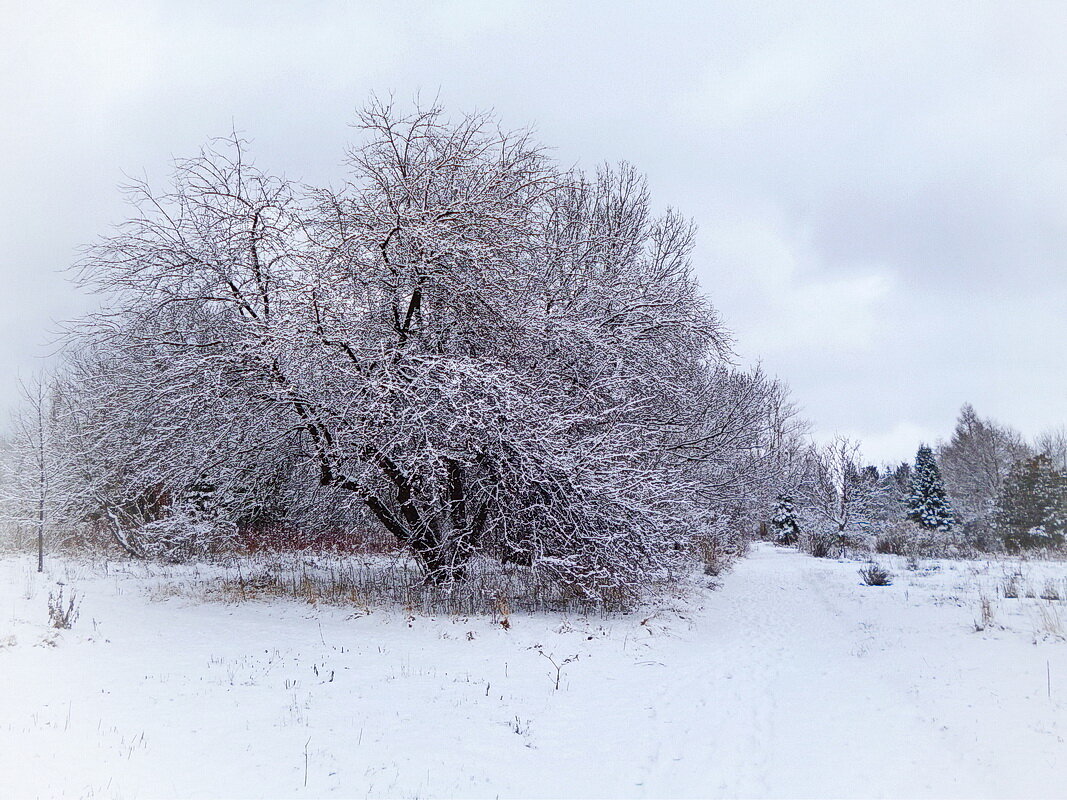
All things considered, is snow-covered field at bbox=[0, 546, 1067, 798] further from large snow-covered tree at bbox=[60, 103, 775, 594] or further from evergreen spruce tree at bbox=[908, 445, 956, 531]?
evergreen spruce tree at bbox=[908, 445, 956, 531]

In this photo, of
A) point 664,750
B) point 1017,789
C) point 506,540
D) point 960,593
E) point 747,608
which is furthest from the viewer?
point 747,608

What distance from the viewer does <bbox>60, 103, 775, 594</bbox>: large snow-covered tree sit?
860 centimetres

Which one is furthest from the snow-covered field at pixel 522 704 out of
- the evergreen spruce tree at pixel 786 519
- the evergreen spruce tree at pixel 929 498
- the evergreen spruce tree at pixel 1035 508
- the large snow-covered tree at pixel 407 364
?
the evergreen spruce tree at pixel 929 498

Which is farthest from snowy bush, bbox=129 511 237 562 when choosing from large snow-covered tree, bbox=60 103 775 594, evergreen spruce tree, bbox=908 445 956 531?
evergreen spruce tree, bbox=908 445 956 531

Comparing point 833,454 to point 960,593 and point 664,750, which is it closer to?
point 960,593

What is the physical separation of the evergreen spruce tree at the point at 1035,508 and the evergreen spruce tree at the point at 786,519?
13517 millimetres

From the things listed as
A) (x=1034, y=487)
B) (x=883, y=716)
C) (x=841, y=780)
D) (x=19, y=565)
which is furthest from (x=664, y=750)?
(x=1034, y=487)

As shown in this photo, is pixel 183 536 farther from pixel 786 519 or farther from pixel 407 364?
pixel 786 519

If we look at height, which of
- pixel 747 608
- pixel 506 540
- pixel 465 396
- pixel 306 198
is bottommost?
pixel 747 608

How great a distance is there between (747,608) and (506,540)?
529 centimetres

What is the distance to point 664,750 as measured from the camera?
4719 millimetres

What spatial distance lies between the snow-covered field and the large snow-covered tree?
163cm

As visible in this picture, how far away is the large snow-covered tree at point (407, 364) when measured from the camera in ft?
28.2

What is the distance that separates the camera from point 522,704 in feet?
18.4
